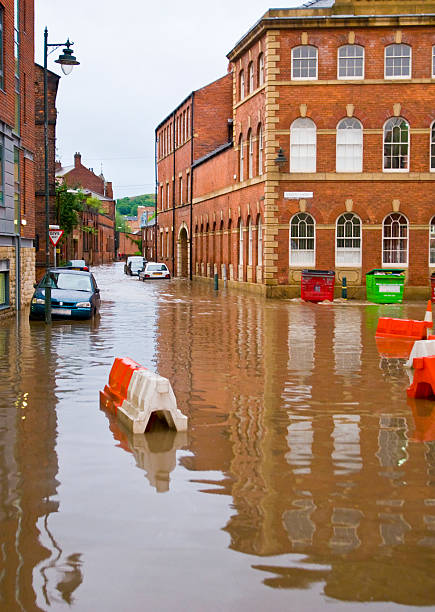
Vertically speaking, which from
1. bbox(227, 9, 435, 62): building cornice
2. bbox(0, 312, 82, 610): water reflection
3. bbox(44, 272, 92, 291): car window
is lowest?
bbox(0, 312, 82, 610): water reflection

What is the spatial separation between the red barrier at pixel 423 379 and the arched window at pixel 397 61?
27.0m

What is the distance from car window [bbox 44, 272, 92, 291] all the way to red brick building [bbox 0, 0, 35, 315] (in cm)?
129

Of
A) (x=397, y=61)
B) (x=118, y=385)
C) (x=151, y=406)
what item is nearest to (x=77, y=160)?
(x=397, y=61)

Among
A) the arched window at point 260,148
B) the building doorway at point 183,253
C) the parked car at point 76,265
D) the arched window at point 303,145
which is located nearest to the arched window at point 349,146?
the arched window at point 303,145

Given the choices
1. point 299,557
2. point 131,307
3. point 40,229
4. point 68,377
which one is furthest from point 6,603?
point 40,229

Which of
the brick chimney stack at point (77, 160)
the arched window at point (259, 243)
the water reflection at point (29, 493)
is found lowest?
the water reflection at point (29, 493)

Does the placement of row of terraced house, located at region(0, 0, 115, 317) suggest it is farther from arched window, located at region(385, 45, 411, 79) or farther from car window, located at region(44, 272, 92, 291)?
arched window, located at region(385, 45, 411, 79)

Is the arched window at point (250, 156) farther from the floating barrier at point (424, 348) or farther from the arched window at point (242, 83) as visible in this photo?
the floating barrier at point (424, 348)

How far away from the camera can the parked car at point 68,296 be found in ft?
74.4

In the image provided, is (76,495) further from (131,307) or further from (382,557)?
(131,307)

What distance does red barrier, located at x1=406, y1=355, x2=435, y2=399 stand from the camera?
10.8m

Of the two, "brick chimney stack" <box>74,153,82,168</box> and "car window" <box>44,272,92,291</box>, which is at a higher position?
"brick chimney stack" <box>74,153,82,168</box>

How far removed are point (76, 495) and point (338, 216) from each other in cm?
3071

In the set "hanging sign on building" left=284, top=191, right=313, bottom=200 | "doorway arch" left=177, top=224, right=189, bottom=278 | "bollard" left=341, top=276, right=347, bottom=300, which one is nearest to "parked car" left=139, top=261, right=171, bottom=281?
"doorway arch" left=177, top=224, right=189, bottom=278
